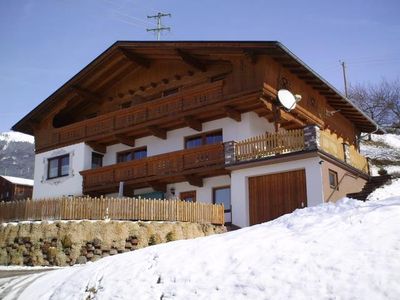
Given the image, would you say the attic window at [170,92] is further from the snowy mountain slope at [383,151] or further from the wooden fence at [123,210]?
the snowy mountain slope at [383,151]

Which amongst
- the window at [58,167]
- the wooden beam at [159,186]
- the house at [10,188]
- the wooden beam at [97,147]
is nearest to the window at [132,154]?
the wooden beam at [97,147]

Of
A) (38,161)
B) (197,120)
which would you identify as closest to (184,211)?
(197,120)

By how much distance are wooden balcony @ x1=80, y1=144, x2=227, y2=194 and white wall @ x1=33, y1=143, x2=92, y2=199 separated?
95 centimetres

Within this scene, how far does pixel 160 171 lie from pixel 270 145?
241 inches

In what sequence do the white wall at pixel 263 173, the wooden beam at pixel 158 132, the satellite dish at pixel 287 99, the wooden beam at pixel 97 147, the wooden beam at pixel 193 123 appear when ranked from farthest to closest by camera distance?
the wooden beam at pixel 97 147 → the wooden beam at pixel 158 132 → the wooden beam at pixel 193 123 → the satellite dish at pixel 287 99 → the white wall at pixel 263 173

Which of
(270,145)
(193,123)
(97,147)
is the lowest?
(270,145)

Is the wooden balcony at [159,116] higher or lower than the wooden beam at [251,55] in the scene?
lower

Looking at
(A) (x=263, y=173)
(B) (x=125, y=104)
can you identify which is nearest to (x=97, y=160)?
(B) (x=125, y=104)

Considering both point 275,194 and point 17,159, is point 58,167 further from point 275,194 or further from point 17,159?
point 17,159

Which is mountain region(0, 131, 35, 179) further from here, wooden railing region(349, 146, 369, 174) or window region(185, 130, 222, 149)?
wooden railing region(349, 146, 369, 174)

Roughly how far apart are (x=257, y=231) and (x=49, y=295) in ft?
15.6

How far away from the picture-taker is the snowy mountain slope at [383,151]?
32.5 m

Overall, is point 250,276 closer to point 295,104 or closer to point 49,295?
point 49,295

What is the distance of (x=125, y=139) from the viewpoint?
25844mm
